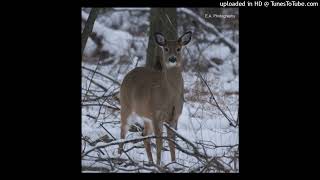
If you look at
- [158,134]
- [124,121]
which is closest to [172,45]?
[158,134]

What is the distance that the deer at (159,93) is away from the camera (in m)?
6.77

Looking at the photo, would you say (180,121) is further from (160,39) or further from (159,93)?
(160,39)

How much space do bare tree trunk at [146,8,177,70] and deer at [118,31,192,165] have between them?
0.92 meters

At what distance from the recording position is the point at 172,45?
22.3 feet

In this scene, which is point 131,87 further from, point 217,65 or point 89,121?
point 217,65

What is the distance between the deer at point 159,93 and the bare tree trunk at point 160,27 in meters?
0.92

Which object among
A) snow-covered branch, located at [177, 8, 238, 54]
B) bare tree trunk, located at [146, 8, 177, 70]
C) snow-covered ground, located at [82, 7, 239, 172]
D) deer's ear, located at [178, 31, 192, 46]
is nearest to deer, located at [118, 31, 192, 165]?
deer's ear, located at [178, 31, 192, 46]

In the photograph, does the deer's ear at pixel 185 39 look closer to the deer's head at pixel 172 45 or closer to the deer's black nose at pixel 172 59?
the deer's head at pixel 172 45

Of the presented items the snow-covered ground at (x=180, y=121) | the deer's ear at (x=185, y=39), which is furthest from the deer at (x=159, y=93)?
the snow-covered ground at (x=180, y=121)

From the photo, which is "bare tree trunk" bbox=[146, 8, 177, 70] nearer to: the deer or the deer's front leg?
the deer

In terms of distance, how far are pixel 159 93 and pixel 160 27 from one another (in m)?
1.66

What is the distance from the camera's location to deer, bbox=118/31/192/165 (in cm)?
677
